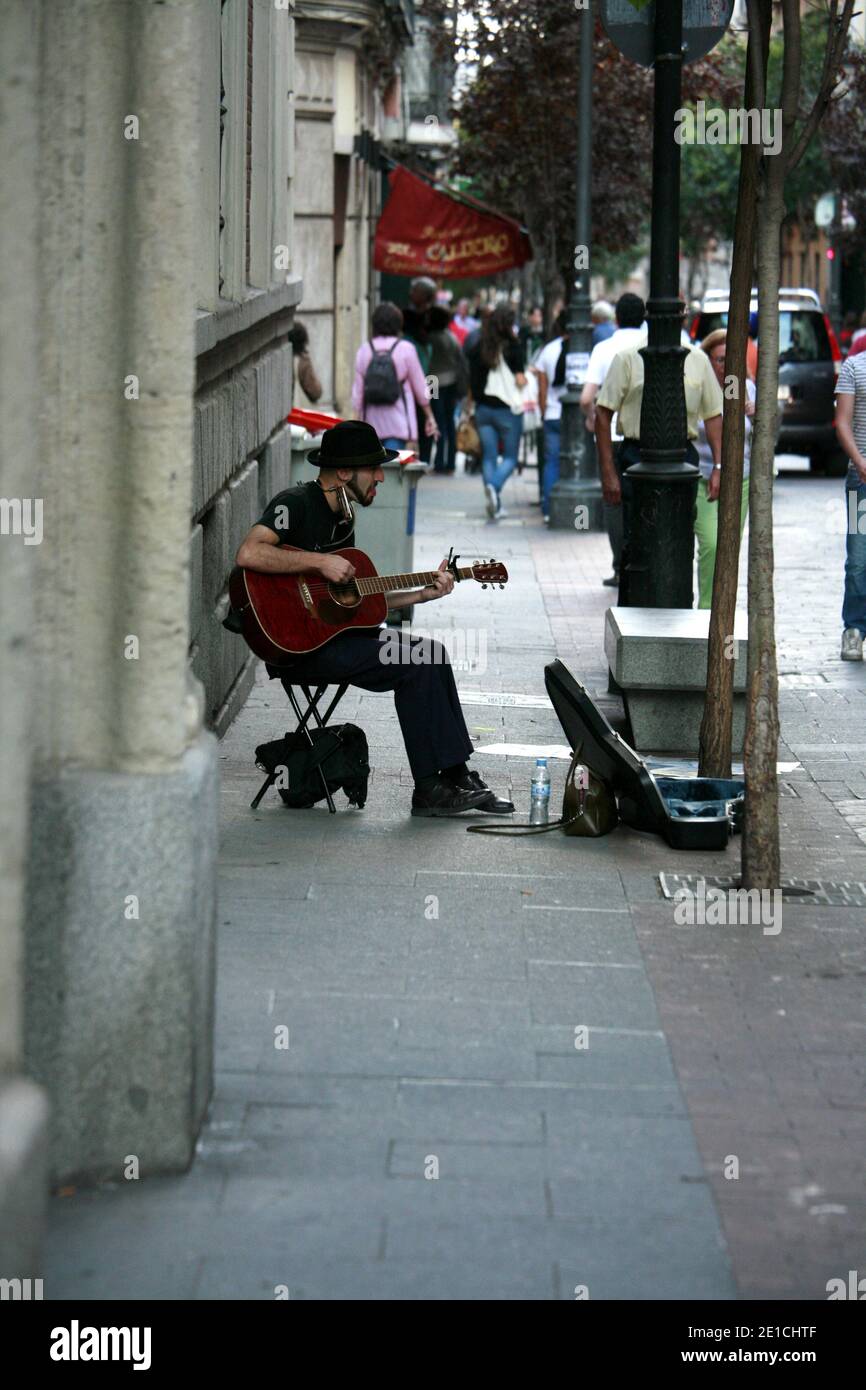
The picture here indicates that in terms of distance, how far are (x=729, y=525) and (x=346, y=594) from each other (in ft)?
4.84

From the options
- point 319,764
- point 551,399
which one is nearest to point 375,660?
point 319,764

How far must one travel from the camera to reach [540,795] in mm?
7859

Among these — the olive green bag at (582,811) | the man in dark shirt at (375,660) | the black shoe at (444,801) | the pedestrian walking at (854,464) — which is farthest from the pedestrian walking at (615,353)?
the olive green bag at (582,811)

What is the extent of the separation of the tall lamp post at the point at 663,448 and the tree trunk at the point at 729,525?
2081 millimetres

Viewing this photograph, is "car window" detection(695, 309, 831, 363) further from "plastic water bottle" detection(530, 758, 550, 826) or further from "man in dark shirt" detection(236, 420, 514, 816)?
"plastic water bottle" detection(530, 758, 550, 826)

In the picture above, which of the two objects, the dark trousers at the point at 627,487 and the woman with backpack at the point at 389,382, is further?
the woman with backpack at the point at 389,382

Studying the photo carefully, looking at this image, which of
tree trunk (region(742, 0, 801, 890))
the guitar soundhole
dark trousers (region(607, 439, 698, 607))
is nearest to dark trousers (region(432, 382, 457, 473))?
dark trousers (region(607, 439, 698, 607))

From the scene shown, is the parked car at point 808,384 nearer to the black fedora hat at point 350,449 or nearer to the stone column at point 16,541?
the black fedora hat at point 350,449

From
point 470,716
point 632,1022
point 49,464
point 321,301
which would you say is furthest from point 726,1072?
point 321,301

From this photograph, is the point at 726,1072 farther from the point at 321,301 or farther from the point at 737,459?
the point at 321,301

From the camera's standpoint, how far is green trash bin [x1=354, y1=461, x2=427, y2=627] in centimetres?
1330

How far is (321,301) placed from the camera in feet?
67.1

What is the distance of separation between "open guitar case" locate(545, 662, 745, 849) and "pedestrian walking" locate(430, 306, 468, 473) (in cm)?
1488

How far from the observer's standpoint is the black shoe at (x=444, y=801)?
8.05m
